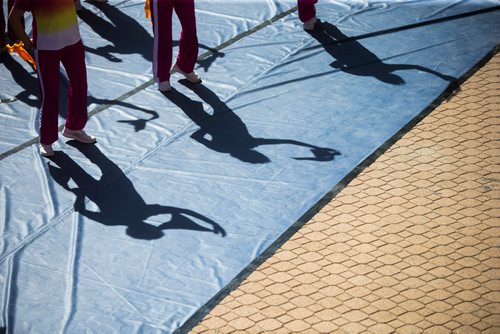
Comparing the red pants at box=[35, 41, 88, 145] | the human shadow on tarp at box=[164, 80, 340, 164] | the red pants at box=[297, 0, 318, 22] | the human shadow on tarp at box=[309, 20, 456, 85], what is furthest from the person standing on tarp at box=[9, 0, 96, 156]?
the red pants at box=[297, 0, 318, 22]

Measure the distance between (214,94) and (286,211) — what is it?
2.30m

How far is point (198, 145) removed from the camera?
23.6 feet

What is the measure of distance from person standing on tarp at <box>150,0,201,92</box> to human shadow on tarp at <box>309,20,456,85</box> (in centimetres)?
155

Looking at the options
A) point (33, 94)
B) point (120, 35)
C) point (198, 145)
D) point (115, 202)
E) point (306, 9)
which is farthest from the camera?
point (120, 35)

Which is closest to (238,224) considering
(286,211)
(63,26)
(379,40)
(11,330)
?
(286,211)

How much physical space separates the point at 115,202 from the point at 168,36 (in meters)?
2.22

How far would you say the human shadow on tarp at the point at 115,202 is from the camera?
6094 mm

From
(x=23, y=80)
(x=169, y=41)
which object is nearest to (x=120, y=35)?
(x=23, y=80)

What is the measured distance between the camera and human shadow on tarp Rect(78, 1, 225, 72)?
9.06m

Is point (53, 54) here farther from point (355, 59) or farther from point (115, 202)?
point (355, 59)

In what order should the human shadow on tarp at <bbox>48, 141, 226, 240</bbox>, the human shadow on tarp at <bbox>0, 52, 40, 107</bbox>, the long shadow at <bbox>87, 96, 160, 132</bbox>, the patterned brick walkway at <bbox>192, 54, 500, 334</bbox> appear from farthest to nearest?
the human shadow on tarp at <bbox>0, 52, 40, 107</bbox>
the long shadow at <bbox>87, 96, 160, 132</bbox>
the human shadow on tarp at <bbox>48, 141, 226, 240</bbox>
the patterned brick walkway at <bbox>192, 54, 500, 334</bbox>

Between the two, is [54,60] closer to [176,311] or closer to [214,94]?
[214,94]

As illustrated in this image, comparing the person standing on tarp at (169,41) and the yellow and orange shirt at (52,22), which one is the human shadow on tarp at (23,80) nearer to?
the person standing on tarp at (169,41)

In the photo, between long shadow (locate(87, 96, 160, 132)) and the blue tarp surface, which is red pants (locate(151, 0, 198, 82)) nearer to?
the blue tarp surface
